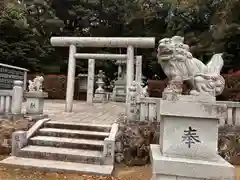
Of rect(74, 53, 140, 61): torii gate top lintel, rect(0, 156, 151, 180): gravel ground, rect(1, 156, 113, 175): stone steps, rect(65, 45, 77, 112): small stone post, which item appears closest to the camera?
rect(0, 156, 151, 180): gravel ground

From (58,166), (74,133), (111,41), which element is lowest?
(58,166)

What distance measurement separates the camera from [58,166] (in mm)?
5336

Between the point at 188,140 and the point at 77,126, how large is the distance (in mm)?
4101

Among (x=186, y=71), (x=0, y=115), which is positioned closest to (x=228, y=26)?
(x=186, y=71)

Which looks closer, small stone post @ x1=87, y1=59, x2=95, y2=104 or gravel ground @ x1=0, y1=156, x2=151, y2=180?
gravel ground @ x1=0, y1=156, x2=151, y2=180

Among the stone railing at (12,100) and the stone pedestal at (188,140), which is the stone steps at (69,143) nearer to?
the stone railing at (12,100)

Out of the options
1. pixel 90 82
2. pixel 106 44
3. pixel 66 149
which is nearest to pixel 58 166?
pixel 66 149

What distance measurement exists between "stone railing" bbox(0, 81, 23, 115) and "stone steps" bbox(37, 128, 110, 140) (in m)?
1.18

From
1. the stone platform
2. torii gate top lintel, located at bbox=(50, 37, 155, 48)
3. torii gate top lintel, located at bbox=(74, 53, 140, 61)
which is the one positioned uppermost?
torii gate top lintel, located at bbox=(50, 37, 155, 48)

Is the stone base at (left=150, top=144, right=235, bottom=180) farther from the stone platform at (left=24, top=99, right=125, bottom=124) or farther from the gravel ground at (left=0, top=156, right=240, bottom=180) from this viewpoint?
the stone platform at (left=24, top=99, right=125, bottom=124)

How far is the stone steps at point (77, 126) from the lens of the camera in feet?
22.4

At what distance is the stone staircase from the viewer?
5387 millimetres

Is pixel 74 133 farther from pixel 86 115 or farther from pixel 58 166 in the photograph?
pixel 86 115

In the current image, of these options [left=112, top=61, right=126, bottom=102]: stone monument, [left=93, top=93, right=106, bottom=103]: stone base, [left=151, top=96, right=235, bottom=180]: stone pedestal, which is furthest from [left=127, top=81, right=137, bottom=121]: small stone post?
[left=112, top=61, right=126, bottom=102]: stone monument
